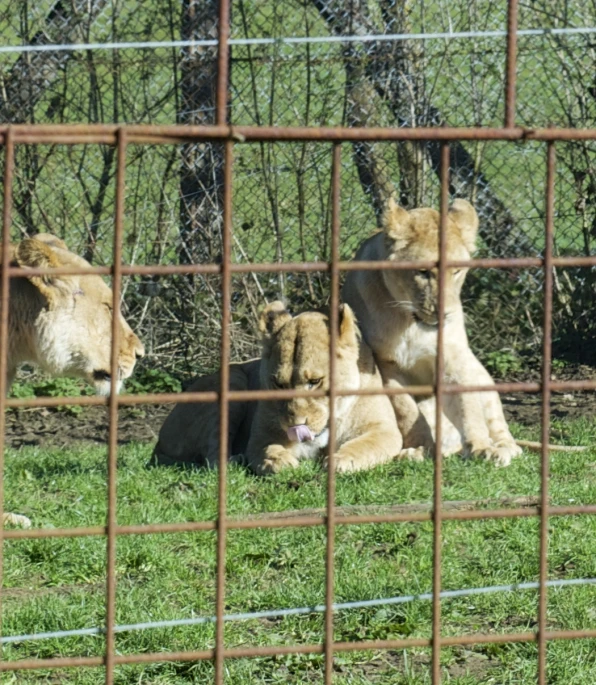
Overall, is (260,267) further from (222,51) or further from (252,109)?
(252,109)

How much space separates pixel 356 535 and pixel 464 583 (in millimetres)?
640

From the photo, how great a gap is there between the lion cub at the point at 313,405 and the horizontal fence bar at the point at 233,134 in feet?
11.1

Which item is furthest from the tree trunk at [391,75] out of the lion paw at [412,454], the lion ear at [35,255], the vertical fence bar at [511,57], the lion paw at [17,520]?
the vertical fence bar at [511,57]

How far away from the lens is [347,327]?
630cm

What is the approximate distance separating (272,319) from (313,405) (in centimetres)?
49

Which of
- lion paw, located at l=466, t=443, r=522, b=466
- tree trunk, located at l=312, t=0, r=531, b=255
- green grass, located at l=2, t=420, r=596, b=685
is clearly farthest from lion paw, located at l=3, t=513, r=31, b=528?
tree trunk, located at l=312, t=0, r=531, b=255

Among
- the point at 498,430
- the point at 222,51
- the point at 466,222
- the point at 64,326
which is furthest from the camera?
the point at 498,430

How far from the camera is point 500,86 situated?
29.7 feet

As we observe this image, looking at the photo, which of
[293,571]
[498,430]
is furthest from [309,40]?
[498,430]

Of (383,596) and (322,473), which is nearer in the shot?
(383,596)

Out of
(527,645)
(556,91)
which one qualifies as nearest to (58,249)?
(527,645)

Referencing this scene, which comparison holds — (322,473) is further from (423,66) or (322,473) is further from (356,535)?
(423,66)

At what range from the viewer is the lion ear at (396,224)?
6543 millimetres

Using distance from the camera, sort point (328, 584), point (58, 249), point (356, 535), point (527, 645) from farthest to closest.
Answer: point (58, 249) < point (356, 535) < point (527, 645) < point (328, 584)
